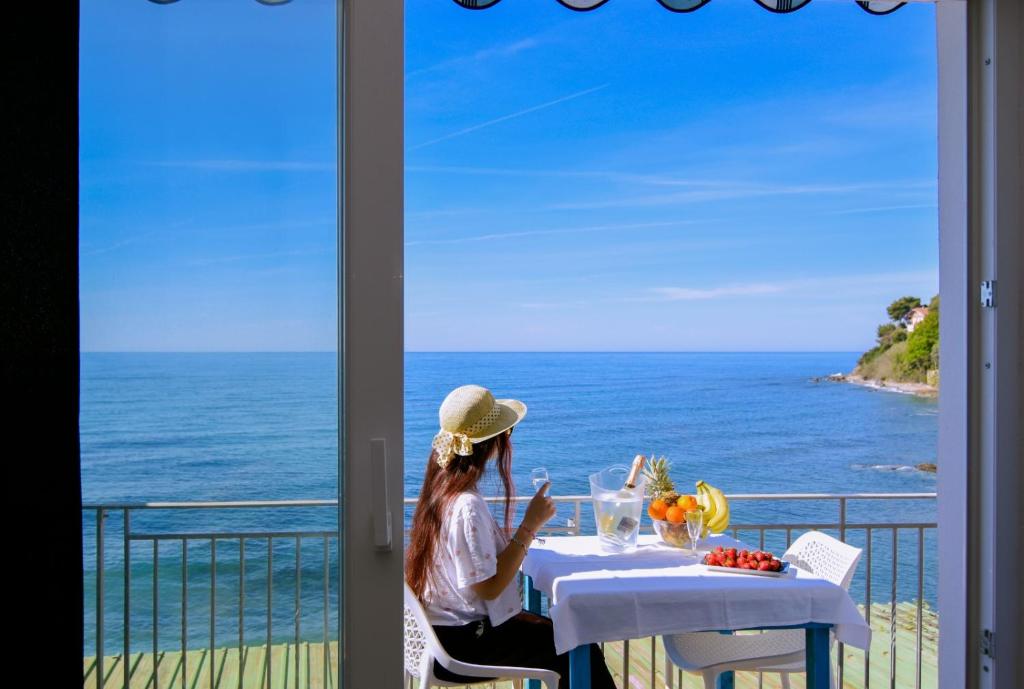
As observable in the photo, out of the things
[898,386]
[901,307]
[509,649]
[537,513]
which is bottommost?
[898,386]

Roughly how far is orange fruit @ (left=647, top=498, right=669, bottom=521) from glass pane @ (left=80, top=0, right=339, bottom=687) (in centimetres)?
176

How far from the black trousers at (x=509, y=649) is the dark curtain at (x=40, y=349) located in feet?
4.77

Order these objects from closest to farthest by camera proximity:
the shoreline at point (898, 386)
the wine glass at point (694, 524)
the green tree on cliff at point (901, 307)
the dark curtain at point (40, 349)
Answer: the dark curtain at point (40, 349), the wine glass at point (694, 524), the shoreline at point (898, 386), the green tree on cliff at point (901, 307)

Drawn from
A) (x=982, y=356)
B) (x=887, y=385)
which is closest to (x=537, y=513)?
(x=982, y=356)

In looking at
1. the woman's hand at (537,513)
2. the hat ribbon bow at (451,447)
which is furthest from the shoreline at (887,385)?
the hat ribbon bow at (451,447)

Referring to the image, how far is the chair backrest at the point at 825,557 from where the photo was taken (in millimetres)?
2779

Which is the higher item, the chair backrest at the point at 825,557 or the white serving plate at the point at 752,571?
the white serving plate at the point at 752,571

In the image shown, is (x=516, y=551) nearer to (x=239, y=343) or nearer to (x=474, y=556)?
(x=474, y=556)

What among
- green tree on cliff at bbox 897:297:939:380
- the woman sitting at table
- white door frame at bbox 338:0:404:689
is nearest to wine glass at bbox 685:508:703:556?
the woman sitting at table

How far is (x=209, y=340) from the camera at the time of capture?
119 cm

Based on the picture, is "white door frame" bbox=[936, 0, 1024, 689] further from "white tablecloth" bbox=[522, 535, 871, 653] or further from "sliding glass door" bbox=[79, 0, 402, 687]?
"sliding glass door" bbox=[79, 0, 402, 687]

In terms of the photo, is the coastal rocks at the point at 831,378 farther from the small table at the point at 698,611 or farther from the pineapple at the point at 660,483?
the small table at the point at 698,611

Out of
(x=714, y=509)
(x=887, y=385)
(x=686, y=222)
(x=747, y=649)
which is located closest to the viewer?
(x=747, y=649)

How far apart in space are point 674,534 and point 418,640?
2.99 ft
